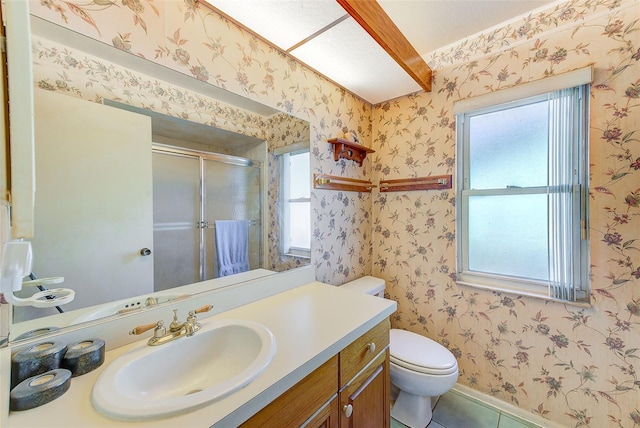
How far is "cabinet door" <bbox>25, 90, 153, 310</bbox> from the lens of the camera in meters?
0.72

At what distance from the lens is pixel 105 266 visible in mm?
813

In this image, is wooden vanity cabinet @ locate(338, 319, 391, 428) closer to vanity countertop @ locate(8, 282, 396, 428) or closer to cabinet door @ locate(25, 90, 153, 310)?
vanity countertop @ locate(8, 282, 396, 428)

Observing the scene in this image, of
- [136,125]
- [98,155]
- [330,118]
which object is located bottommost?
[98,155]

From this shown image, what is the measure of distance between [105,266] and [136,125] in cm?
50

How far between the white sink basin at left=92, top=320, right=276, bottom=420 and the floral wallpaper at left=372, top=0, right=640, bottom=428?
54.4 inches

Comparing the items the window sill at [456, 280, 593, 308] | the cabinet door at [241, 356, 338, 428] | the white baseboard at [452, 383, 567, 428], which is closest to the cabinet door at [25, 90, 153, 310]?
the cabinet door at [241, 356, 338, 428]

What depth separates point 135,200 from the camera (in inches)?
34.2

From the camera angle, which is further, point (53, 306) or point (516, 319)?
point (516, 319)

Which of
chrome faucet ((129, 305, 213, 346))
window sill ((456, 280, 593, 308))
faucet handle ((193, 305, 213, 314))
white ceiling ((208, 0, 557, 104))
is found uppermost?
white ceiling ((208, 0, 557, 104))

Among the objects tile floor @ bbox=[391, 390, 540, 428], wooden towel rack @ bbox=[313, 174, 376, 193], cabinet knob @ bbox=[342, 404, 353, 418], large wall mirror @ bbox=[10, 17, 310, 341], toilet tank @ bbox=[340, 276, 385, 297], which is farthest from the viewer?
toilet tank @ bbox=[340, 276, 385, 297]

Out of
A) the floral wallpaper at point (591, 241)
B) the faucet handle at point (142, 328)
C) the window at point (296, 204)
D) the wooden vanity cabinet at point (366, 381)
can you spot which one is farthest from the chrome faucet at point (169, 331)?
the floral wallpaper at point (591, 241)

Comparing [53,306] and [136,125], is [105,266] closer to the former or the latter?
[53,306]

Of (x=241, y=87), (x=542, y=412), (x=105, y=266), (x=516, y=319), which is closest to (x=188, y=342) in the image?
(x=105, y=266)

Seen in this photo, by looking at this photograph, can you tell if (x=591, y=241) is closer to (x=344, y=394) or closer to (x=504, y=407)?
(x=504, y=407)
